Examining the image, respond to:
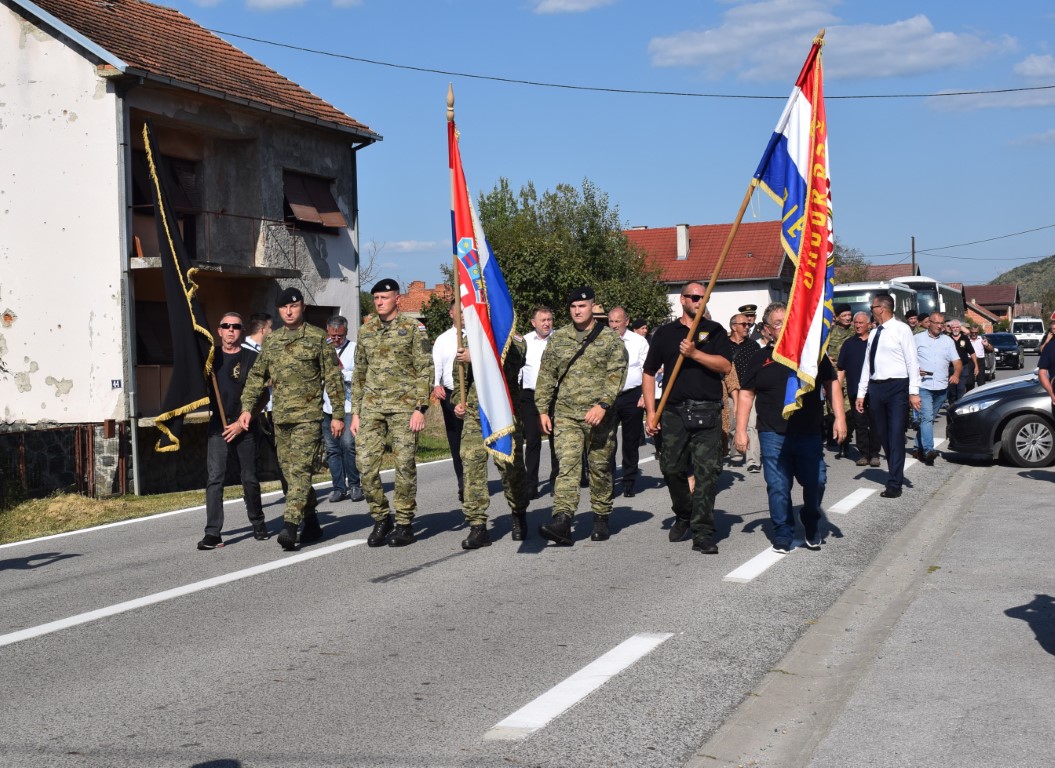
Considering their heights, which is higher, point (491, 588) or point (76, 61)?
point (76, 61)

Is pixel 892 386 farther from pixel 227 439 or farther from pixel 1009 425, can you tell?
pixel 227 439

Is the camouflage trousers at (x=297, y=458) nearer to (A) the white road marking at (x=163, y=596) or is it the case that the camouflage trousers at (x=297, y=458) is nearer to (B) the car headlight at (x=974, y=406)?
(A) the white road marking at (x=163, y=596)

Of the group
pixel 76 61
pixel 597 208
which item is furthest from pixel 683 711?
pixel 597 208

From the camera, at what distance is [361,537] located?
378 inches

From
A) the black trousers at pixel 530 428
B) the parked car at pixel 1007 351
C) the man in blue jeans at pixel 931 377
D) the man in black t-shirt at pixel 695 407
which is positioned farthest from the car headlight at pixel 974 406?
the parked car at pixel 1007 351

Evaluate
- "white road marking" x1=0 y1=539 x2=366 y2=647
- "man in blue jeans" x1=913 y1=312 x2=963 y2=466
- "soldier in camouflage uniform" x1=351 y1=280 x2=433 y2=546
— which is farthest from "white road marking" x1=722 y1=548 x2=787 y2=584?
"man in blue jeans" x1=913 y1=312 x2=963 y2=466

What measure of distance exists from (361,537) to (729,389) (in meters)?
5.66

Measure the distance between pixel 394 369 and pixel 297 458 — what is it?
1054 mm

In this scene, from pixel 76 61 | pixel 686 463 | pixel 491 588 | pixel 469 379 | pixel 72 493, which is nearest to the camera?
pixel 491 588

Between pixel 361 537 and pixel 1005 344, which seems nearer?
pixel 361 537

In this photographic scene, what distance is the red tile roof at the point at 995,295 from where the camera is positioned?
140250mm

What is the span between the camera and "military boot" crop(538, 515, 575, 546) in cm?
861

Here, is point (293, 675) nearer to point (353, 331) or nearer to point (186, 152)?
point (186, 152)

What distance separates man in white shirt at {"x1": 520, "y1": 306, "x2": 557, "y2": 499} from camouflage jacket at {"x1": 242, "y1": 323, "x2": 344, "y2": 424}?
2429 millimetres
